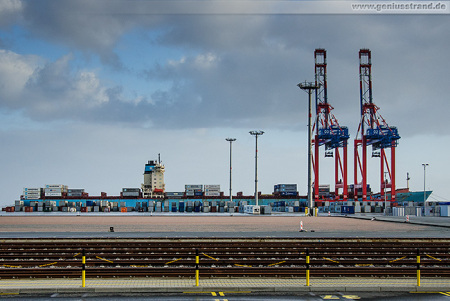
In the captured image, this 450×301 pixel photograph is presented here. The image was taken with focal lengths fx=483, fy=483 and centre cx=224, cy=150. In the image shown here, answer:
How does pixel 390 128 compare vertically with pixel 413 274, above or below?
above

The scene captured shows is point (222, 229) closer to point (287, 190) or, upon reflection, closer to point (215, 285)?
point (215, 285)

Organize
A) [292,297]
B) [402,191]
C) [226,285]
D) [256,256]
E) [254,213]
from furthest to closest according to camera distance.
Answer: [402,191], [254,213], [256,256], [226,285], [292,297]

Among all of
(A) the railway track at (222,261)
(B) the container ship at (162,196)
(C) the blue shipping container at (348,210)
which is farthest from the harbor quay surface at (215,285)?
(B) the container ship at (162,196)

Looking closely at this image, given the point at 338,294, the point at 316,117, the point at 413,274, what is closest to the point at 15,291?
the point at 338,294

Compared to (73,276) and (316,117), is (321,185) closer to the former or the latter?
(316,117)

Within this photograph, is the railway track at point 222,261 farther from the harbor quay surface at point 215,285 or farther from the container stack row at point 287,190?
the container stack row at point 287,190

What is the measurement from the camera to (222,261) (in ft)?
57.0

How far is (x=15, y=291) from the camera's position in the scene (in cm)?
1408

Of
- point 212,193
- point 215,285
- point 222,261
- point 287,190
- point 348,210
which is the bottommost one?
point 348,210

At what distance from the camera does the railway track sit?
16450 mm

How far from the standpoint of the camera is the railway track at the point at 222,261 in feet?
54.0

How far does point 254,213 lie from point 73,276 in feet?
251

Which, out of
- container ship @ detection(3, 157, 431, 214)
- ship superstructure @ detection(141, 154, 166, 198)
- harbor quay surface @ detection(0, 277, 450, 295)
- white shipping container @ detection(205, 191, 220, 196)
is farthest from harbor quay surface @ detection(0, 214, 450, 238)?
ship superstructure @ detection(141, 154, 166, 198)

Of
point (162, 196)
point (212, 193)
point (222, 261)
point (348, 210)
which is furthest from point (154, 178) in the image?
point (222, 261)
